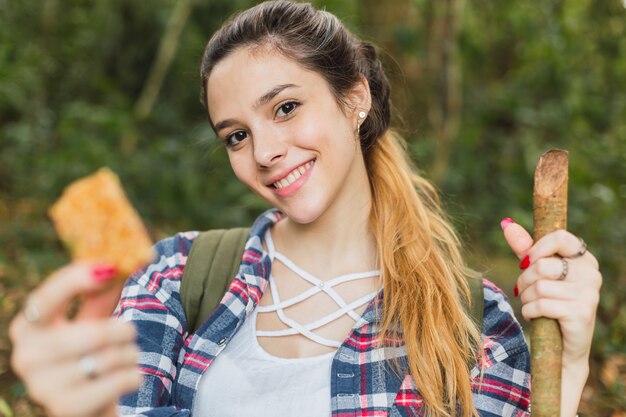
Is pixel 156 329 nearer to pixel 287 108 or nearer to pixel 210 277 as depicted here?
pixel 210 277

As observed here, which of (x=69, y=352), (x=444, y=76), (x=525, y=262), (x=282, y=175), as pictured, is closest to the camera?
(x=69, y=352)

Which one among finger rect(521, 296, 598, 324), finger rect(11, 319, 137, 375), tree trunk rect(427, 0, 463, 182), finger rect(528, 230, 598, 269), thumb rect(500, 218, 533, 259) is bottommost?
finger rect(11, 319, 137, 375)

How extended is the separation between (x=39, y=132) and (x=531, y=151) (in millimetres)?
4987

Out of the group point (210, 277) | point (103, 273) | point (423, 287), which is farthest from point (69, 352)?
point (423, 287)

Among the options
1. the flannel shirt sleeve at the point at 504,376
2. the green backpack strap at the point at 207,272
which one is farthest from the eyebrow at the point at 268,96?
the flannel shirt sleeve at the point at 504,376

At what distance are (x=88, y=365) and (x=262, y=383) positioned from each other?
103 centimetres

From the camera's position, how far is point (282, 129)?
2174mm

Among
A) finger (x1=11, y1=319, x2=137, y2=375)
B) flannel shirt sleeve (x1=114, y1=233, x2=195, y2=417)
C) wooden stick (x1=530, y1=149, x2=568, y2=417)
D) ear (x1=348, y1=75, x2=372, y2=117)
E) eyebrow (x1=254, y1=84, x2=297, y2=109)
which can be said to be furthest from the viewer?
ear (x1=348, y1=75, x2=372, y2=117)

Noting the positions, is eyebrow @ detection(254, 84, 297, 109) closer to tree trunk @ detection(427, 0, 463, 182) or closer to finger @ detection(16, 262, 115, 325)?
finger @ detection(16, 262, 115, 325)

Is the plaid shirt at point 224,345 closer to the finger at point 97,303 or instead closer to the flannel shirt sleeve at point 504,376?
the flannel shirt sleeve at point 504,376

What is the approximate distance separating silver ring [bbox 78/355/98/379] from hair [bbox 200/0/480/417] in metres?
1.18

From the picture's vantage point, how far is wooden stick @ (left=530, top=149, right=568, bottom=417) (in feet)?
5.33

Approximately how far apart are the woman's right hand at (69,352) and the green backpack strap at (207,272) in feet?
3.47

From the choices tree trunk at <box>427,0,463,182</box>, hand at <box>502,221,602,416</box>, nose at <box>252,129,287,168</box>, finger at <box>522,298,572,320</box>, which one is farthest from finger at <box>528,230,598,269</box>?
tree trunk at <box>427,0,463,182</box>
